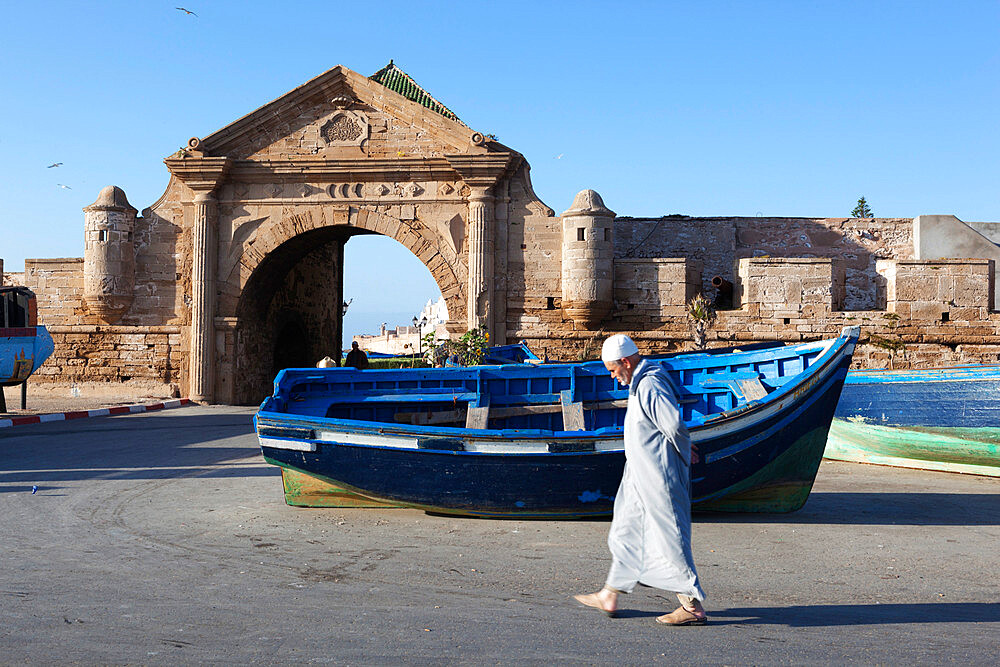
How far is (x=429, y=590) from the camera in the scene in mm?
4816

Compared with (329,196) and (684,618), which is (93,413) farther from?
(684,618)

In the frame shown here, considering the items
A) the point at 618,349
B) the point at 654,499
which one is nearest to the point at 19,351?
the point at 618,349

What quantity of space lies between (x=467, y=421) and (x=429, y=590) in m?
3.34

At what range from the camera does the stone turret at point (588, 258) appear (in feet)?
57.2

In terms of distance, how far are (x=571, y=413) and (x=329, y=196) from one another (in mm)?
11681

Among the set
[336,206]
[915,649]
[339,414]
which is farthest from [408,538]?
[336,206]

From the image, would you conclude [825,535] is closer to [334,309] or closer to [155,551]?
[155,551]

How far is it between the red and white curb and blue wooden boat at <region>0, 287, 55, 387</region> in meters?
0.96

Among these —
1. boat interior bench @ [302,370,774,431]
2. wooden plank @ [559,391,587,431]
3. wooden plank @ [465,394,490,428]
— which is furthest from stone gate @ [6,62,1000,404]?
wooden plank @ [465,394,490,428]

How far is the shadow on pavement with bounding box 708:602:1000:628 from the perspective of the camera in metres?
4.27

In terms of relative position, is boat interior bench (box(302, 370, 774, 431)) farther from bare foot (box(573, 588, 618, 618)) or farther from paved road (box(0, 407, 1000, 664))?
bare foot (box(573, 588, 618, 618))

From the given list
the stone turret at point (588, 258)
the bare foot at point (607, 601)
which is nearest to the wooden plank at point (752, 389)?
the bare foot at point (607, 601)

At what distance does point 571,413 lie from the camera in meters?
8.19

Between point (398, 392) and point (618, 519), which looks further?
point (398, 392)
